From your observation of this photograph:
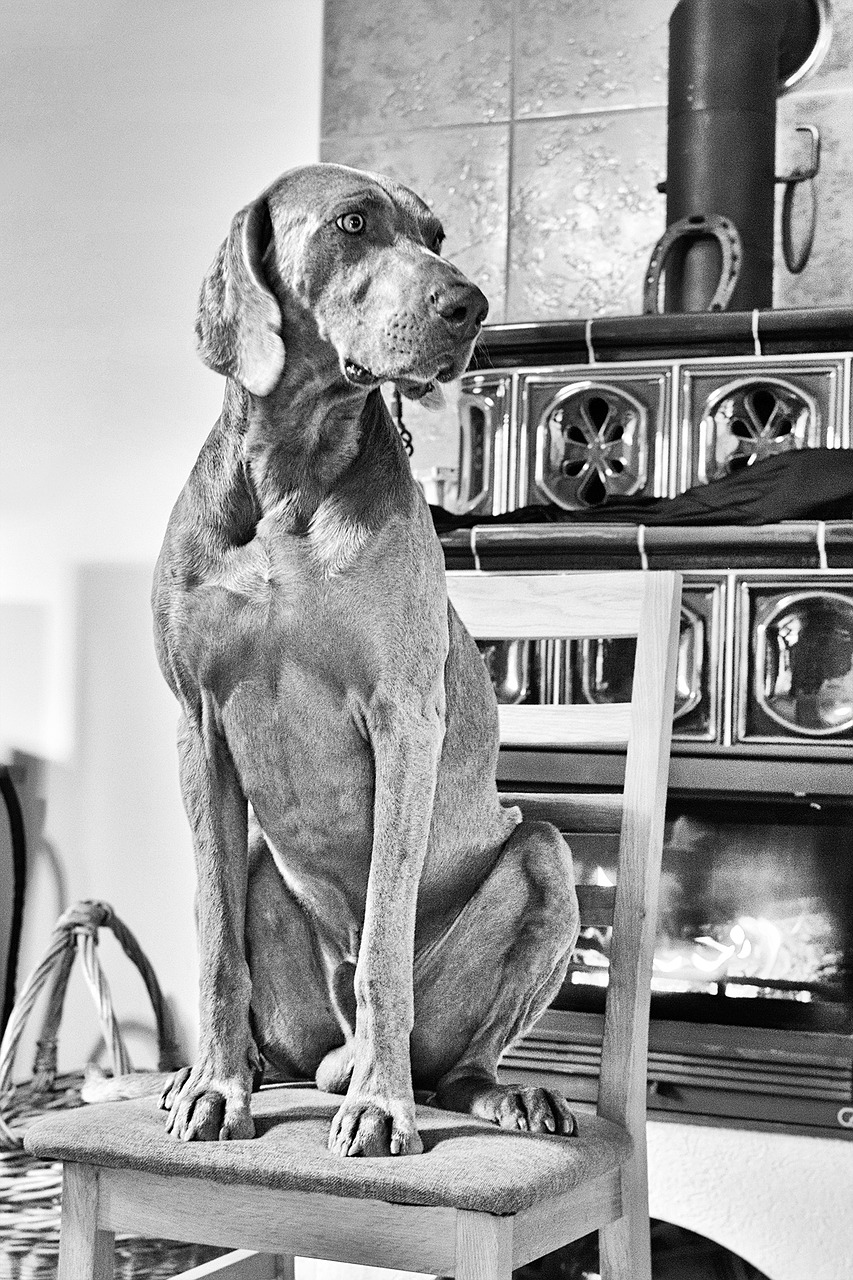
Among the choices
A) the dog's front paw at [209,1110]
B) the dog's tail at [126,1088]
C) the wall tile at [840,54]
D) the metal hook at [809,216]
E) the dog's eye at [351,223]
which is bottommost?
the dog's tail at [126,1088]

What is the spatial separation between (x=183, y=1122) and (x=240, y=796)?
0.90ft

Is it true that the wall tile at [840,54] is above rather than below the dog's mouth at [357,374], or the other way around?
above

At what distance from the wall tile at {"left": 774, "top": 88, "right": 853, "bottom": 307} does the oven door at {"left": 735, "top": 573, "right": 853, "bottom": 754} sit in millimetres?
933

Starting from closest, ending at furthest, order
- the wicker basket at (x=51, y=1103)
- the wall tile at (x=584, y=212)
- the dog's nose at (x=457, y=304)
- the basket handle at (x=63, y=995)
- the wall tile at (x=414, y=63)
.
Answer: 1. the dog's nose at (x=457, y=304)
2. the wicker basket at (x=51, y=1103)
3. the basket handle at (x=63, y=995)
4. the wall tile at (x=584, y=212)
5. the wall tile at (x=414, y=63)

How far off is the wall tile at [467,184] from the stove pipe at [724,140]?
53cm

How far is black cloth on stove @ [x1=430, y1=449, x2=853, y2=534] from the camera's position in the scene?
2.56 metres

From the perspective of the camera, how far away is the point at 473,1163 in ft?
3.85

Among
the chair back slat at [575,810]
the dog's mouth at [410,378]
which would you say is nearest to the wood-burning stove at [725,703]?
the chair back slat at [575,810]

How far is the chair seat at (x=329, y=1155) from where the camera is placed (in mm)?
1150

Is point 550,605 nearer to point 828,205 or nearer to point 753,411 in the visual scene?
point 753,411

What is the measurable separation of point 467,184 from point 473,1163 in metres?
2.81

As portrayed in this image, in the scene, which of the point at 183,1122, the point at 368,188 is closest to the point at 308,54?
the point at 368,188

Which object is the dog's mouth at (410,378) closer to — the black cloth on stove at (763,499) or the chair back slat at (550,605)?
the chair back slat at (550,605)

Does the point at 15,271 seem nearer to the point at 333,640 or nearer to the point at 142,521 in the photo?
the point at 142,521
